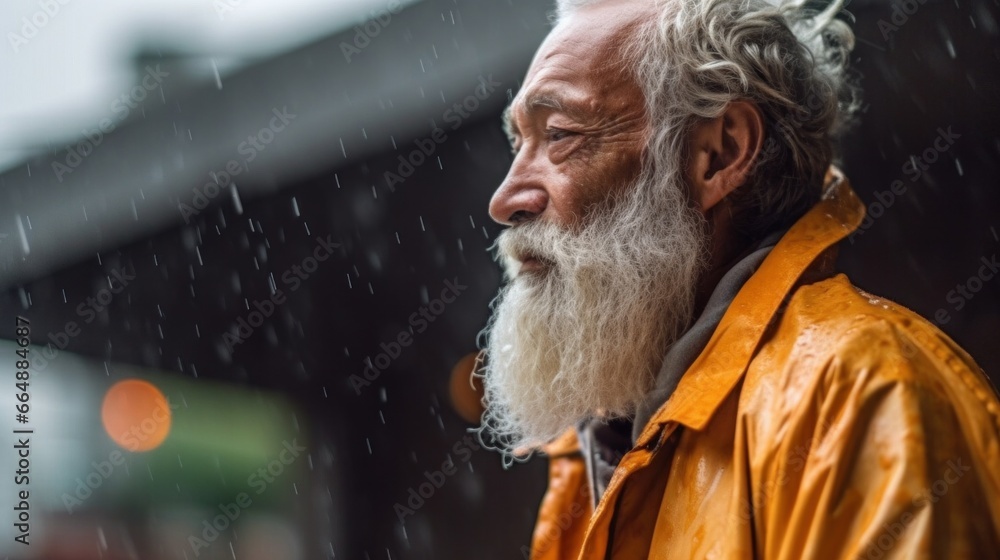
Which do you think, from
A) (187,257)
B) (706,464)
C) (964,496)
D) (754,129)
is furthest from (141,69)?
(964,496)

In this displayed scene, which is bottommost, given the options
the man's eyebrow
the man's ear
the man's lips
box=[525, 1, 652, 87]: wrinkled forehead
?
the man's lips

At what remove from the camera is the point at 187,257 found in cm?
623

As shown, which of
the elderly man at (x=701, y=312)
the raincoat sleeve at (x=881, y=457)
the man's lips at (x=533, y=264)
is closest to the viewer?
the raincoat sleeve at (x=881, y=457)

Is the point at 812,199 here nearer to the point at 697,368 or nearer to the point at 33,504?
the point at 697,368

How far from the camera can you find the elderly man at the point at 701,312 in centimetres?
146

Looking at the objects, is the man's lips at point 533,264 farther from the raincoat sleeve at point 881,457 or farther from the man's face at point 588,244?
the raincoat sleeve at point 881,457

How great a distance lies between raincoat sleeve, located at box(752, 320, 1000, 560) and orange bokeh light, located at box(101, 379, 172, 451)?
631 centimetres

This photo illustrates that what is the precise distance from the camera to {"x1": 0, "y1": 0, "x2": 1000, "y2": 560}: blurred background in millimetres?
5031

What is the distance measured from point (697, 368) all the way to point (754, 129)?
74 cm

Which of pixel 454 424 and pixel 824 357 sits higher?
pixel 824 357

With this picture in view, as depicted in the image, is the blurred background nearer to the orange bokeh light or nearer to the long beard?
the orange bokeh light

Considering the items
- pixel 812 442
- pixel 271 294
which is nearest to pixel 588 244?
pixel 812 442

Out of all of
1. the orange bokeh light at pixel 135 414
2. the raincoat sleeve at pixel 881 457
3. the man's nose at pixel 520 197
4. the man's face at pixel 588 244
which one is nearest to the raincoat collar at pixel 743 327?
the raincoat sleeve at pixel 881 457

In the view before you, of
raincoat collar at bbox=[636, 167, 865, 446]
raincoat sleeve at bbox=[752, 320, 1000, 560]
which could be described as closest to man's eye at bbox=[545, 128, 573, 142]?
raincoat collar at bbox=[636, 167, 865, 446]
